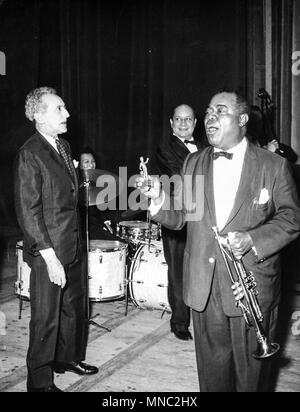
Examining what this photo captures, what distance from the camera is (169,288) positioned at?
465 centimetres

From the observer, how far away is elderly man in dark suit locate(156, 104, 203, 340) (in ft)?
15.0

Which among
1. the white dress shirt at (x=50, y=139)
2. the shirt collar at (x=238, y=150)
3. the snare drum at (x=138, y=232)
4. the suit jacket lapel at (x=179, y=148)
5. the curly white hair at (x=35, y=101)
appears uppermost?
the curly white hair at (x=35, y=101)

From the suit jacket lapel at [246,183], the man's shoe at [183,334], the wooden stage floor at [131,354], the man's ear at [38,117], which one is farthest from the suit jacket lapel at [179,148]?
the suit jacket lapel at [246,183]

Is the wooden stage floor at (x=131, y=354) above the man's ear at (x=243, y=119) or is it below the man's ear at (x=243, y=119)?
below

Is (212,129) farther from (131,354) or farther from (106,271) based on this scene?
(106,271)

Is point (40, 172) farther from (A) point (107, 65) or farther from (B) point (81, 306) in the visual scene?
(A) point (107, 65)

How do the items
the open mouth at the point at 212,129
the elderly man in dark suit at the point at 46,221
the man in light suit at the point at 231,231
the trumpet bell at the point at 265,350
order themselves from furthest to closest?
the elderly man in dark suit at the point at 46,221 → the open mouth at the point at 212,129 → the man in light suit at the point at 231,231 → the trumpet bell at the point at 265,350

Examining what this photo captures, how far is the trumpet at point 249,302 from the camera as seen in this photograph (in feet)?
8.19

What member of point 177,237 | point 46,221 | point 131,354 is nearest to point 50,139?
point 46,221

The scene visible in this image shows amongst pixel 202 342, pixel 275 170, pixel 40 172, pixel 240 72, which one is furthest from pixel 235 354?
pixel 240 72

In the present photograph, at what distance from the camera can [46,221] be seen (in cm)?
334

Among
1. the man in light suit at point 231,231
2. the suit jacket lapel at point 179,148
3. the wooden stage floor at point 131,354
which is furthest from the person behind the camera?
the suit jacket lapel at point 179,148

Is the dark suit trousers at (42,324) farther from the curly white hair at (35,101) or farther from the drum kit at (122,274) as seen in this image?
the drum kit at (122,274)
